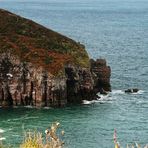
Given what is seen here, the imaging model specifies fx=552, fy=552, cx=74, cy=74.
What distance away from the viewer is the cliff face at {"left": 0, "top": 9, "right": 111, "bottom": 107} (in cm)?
10175

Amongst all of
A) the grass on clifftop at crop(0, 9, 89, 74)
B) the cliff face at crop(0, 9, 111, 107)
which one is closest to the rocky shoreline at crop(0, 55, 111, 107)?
the cliff face at crop(0, 9, 111, 107)

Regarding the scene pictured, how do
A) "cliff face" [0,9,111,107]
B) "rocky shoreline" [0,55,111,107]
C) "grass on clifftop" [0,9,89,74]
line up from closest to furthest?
"rocky shoreline" [0,55,111,107] < "cliff face" [0,9,111,107] < "grass on clifftop" [0,9,89,74]

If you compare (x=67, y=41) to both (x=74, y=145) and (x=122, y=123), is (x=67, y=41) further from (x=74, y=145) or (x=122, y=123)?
(x=74, y=145)

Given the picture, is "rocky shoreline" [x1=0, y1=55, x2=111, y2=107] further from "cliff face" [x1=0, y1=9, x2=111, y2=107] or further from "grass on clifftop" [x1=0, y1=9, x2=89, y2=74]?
"grass on clifftop" [x1=0, y1=9, x2=89, y2=74]

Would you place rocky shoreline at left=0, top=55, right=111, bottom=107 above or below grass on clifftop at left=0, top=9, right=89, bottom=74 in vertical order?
below

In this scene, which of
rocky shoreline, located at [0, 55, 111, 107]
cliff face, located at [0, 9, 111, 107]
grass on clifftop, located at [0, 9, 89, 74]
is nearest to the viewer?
rocky shoreline, located at [0, 55, 111, 107]

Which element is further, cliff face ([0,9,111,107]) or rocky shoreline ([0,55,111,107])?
cliff face ([0,9,111,107])

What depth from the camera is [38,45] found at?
120 meters

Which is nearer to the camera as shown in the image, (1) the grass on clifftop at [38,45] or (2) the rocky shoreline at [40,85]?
(2) the rocky shoreline at [40,85]

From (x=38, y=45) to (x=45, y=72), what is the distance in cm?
1676

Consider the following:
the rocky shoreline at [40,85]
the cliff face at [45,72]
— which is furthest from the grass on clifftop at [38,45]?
the rocky shoreline at [40,85]

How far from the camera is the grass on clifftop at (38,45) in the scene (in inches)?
4373

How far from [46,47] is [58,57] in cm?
647

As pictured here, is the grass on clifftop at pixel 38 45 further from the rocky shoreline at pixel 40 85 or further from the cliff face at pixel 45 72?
the rocky shoreline at pixel 40 85
